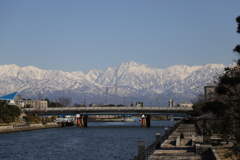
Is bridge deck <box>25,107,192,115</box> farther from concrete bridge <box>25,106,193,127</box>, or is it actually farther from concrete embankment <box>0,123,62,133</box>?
concrete embankment <box>0,123,62,133</box>

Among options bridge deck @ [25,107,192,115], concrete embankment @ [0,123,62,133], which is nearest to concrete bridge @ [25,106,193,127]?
bridge deck @ [25,107,192,115]

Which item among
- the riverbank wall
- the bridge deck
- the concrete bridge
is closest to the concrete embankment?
the riverbank wall

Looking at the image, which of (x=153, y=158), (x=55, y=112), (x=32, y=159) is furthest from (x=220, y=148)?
(x=55, y=112)

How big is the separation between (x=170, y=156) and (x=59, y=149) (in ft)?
114

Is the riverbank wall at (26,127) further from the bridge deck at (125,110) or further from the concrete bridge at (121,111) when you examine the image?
the bridge deck at (125,110)

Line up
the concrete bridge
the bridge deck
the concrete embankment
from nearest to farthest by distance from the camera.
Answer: the concrete embankment
the bridge deck
the concrete bridge

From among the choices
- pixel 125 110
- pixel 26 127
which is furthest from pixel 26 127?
pixel 125 110

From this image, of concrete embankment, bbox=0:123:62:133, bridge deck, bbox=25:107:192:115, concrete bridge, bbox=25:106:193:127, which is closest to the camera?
concrete embankment, bbox=0:123:62:133

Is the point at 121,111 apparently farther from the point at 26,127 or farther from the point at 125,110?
the point at 26,127

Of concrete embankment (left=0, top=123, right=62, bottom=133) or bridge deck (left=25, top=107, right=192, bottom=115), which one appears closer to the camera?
concrete embankment (left=0, top=123, right=62, bottom=133)

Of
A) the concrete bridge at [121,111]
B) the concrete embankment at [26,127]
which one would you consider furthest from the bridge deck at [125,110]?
the concrete embankment at [26,127]

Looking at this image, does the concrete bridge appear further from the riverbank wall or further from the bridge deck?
the riverbank wall

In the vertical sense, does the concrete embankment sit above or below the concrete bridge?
below

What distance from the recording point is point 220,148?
4866 centimetres
